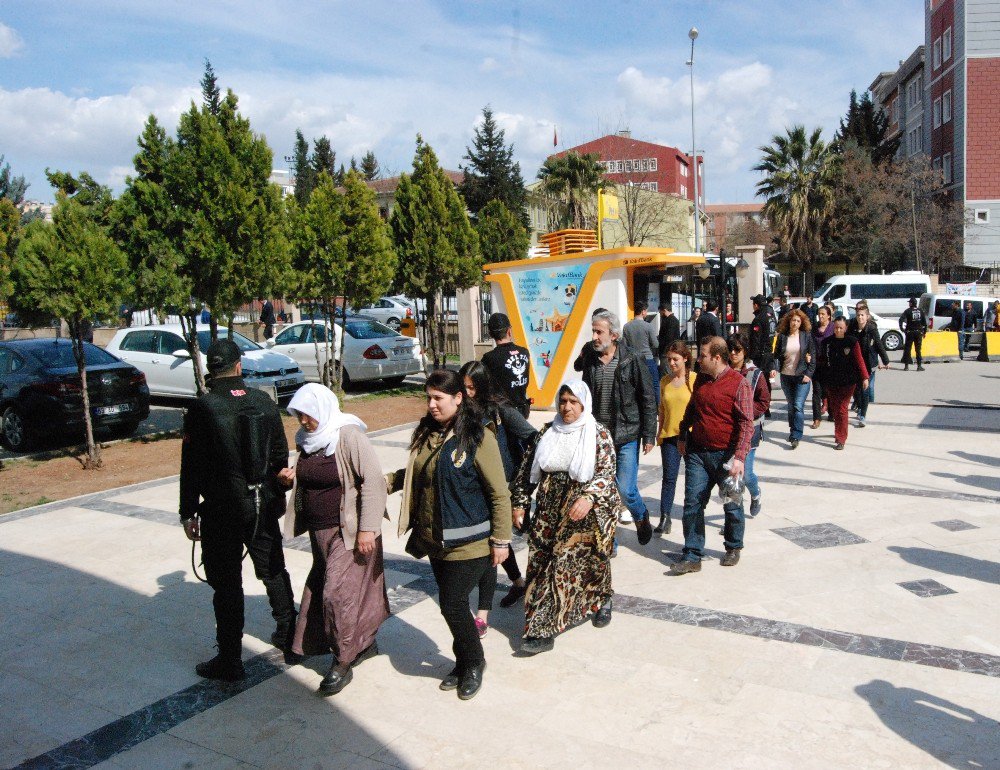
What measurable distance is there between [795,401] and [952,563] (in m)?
4.81

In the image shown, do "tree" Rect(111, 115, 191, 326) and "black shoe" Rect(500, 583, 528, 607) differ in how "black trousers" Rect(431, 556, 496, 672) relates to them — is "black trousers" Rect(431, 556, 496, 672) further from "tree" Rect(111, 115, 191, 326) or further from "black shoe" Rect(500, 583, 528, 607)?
"tree" Rect(111, 115, 191, 326)

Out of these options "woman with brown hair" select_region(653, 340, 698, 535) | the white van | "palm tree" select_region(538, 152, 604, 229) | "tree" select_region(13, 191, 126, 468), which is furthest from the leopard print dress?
"palm tree" select_region(538, 152, 604, 229)

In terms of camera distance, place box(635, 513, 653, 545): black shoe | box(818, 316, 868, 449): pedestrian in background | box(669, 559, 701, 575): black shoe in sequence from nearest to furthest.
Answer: box(669, 559, 701, 575): black shoe < box(635, 513, 653, 545): black shoe < box(818, 316, 868, 449): pedestrian in background

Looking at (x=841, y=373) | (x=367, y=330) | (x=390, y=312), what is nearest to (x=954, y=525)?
(x=841, y=373)

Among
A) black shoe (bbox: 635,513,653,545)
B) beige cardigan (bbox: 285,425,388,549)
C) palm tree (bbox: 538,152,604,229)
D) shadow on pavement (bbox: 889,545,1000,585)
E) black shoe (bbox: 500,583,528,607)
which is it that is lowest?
shadow on pavement (bbox: 889,545,1000,585)

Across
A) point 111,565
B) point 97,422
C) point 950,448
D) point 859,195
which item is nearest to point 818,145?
point 859,195

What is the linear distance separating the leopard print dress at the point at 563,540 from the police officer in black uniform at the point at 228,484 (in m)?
1.41

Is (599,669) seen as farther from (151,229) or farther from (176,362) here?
(176,362)

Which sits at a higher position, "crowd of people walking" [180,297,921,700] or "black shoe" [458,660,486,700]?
"crowd of people walking" [180,297,921,700]

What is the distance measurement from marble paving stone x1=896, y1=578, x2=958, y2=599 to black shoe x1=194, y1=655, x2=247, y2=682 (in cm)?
420

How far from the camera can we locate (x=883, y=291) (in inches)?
1094

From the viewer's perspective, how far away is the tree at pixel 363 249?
14297 mm

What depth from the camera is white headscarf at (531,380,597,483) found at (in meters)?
4.50

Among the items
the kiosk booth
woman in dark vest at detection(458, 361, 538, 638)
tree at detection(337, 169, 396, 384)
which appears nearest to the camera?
woman in dark vest at detection(458, 361, 538, 638)
